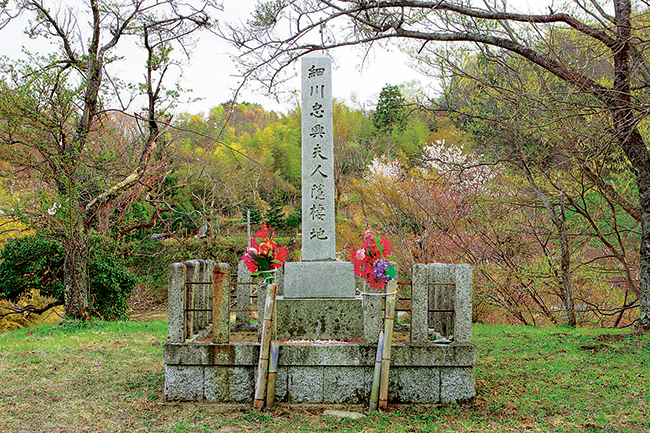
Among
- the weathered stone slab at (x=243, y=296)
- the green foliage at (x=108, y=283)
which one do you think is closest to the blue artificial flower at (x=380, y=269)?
the weathered stone slab at (x=243, y=296)

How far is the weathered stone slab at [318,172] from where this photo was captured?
547 centimetres

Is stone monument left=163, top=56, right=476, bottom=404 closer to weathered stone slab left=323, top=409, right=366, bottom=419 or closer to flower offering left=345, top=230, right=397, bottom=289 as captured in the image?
weathered stone slab left=323, top=409, right=366, bottom=419

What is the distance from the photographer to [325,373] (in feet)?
13.7

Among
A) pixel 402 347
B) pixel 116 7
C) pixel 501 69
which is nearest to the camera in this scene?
pixel 402 347

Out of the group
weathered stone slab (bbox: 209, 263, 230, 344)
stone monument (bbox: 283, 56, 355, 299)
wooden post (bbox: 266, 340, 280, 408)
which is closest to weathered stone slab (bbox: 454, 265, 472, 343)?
wooden post (bbox: 266, 340, 280, 408)

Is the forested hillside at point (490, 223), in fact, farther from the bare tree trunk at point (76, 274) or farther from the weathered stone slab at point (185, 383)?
the weathered stone slab at point (185, 383)

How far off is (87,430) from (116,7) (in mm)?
7181

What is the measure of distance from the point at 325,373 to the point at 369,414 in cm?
48

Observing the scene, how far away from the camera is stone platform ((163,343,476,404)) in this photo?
4137 millimetres


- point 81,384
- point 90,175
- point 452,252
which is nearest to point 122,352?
point 81,384

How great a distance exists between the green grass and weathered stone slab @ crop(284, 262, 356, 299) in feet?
4.65

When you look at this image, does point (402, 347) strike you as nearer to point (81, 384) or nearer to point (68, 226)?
point (81, 384)

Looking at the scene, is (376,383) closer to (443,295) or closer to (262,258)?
(443,295)

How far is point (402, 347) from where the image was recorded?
4.14 meters
